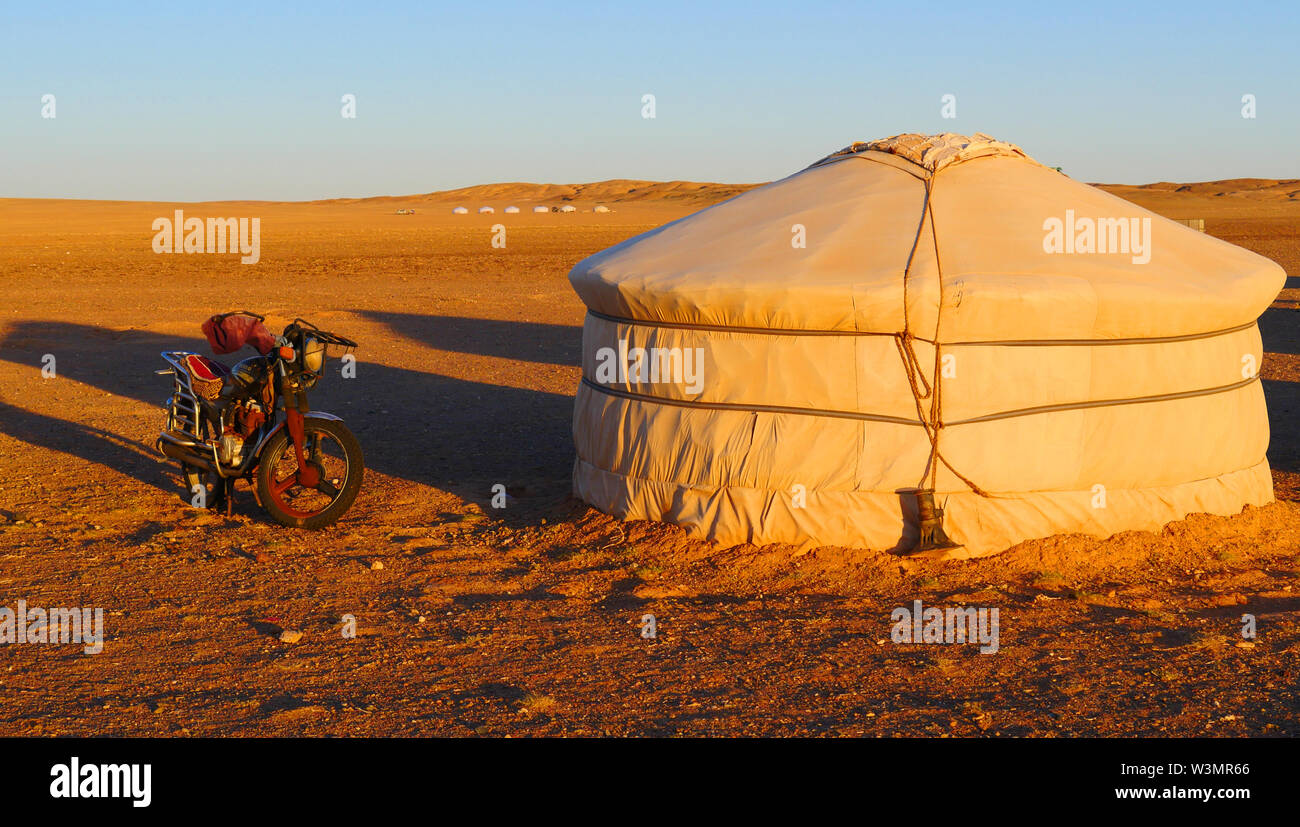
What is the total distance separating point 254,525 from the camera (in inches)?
215

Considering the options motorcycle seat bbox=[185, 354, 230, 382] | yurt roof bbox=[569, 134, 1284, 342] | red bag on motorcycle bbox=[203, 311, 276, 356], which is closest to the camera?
yurt roof bbox=[569, 134, 1284, 342]

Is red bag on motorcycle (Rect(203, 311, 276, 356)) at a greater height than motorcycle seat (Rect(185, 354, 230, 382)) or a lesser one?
greater

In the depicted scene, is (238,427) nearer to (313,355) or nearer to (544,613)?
(313,355)

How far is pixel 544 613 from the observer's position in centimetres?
423

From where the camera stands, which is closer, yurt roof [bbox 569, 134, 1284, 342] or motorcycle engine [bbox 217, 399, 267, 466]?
yurt roof [bbox 569, 134, 1284, 342]

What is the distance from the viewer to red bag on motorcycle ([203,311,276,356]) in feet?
17.5

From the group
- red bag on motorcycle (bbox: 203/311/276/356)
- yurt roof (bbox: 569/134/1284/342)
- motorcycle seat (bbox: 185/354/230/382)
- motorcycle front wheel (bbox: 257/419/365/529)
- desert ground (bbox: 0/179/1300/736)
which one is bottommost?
desert ground (bbox: 0/179/1300/736)

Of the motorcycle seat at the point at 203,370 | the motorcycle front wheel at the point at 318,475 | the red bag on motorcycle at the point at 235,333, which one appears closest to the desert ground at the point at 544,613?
the motorcycle front wheel at the point at 318,475

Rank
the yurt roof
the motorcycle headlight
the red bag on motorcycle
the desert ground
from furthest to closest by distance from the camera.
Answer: the red bag on motorcycle, the motorcycle headlight, the yurt roof, the desert ground

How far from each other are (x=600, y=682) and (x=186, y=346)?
9.69 meters

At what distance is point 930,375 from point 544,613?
70.5 inches

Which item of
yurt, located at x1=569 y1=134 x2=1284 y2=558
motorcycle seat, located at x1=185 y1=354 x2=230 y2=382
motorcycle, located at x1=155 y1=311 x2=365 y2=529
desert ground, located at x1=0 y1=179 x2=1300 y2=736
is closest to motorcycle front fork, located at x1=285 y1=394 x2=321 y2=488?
motorcycle, located at x1=155 y1=311 x2=365 y2=529

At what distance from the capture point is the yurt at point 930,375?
4.60m

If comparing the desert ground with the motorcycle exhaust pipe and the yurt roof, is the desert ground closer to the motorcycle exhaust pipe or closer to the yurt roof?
the motorcycle exhaust pipe
